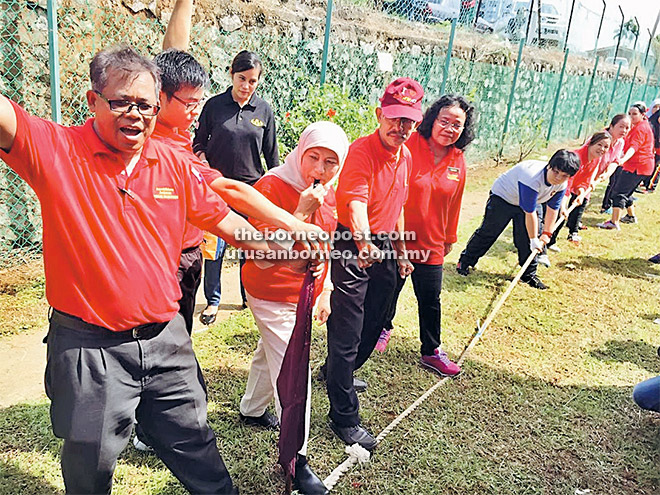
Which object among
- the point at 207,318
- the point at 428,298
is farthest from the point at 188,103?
the point at 207,318

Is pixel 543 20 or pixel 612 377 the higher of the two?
pixel 543 20

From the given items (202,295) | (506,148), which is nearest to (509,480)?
(202,295)

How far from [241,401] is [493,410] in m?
1.72

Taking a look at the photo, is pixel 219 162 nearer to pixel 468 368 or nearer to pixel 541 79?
pixel 468 368

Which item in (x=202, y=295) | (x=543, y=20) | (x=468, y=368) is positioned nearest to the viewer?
(x=468, y=368)

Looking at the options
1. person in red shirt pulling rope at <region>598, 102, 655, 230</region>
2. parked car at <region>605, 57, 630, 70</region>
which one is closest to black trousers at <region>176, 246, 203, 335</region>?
person in red shirt pulling rope at <region>598, 102, 655, 230</region>

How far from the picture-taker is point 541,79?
13.7 m

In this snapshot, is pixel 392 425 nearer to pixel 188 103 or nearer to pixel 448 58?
pixel 188 103

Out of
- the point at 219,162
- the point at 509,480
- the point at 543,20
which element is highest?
the point at 543,20

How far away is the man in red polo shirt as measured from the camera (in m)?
1.61

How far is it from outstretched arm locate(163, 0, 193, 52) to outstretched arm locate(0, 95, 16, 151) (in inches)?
54.5

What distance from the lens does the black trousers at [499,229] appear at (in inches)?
218

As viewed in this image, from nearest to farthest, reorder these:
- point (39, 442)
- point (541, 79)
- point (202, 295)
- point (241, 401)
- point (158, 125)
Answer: point (158, 125)
point (39, 442)
point (241, 401)
point (202, 295)
point (541, 79)

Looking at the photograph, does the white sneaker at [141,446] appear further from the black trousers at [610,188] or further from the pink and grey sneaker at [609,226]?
the black trousers at [610,188]
